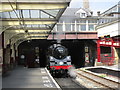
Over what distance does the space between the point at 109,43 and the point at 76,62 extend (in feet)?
34.7

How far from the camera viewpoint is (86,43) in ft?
101

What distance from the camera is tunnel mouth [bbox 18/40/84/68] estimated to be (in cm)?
2659

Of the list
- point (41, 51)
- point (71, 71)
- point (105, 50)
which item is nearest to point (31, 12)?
point (71, 71)

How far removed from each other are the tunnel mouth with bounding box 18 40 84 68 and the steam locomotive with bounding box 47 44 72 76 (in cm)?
795

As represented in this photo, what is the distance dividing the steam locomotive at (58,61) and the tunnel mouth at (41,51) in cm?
795

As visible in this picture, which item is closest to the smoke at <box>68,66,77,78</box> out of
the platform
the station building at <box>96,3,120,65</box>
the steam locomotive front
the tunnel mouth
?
the steam locomotive front

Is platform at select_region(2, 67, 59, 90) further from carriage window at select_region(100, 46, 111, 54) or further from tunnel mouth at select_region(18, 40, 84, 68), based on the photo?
carriage window at select_region(100, 46, 111, 54)

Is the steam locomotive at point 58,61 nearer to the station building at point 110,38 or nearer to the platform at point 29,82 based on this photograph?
the platform at point 29,82

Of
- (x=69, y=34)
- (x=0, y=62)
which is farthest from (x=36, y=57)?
(x=0, y=62)

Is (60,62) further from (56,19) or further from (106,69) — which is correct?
(106,69)

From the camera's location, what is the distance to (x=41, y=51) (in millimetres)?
28047

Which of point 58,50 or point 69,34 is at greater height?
point 69,34

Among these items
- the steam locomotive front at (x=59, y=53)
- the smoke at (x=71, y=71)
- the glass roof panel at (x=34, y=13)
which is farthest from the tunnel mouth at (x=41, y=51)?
the glass roof panel at (x=34, y=13)

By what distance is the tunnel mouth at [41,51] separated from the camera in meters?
26.6
